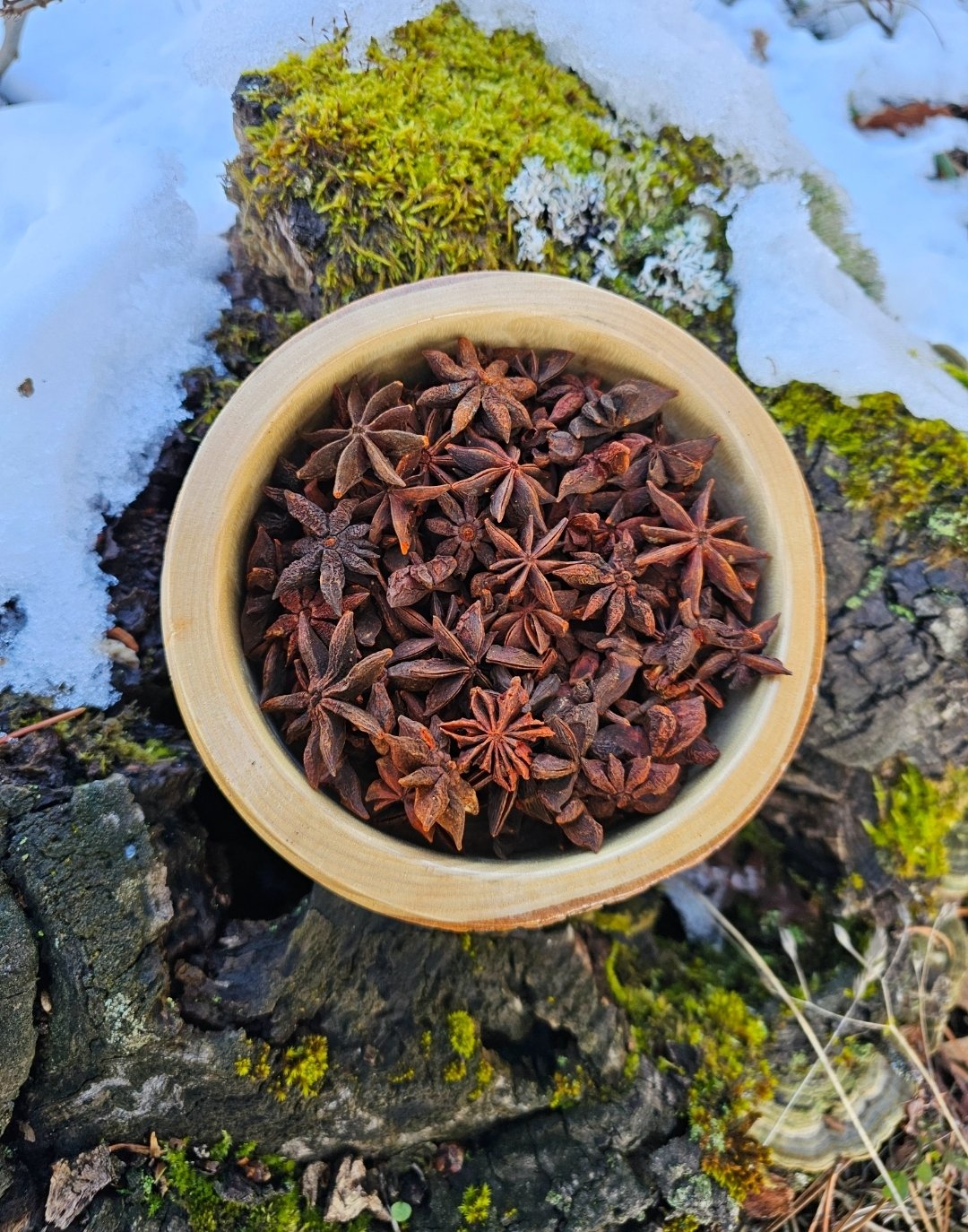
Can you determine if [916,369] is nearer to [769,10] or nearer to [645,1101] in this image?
[769,10]

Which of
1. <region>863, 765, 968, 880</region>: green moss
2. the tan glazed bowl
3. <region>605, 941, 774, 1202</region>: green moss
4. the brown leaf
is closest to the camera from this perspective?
the tan glazed bowl

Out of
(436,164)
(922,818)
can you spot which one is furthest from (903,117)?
(922,818)

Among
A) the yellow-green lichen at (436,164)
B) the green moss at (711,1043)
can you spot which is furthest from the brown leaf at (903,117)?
the green moss at (711,1043)

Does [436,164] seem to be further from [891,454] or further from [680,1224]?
[680,1224]

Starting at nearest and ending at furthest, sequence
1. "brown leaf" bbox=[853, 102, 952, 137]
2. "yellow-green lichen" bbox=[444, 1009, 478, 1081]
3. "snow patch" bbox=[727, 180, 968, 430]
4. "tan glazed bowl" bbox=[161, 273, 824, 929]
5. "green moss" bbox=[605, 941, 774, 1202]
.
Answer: "tan glazed bowl" bbox=[161, 273, 824, 929] < "yellow-green lichen" bbox=[444, 1009, 478, 1081] < "green moss" bbox=[605, 941, 774, 1202] < "snow patch" bbox=[727, 180, 968, 430] < "brown leaf" bbox=[853, 102, 952, 137]

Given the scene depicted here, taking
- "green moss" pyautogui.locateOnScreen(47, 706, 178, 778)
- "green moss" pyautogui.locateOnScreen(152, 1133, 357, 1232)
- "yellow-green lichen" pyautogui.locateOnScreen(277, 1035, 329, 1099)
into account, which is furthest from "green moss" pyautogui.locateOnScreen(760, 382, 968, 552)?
"green moss" pyautogui.locateOnScreen(152, 1133, 357, 1232)

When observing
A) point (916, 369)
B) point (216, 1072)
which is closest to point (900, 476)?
point (916, 369)

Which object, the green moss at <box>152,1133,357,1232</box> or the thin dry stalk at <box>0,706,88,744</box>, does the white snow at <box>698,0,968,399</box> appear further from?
the green moss at <box>152,1133,357,1232</box>
